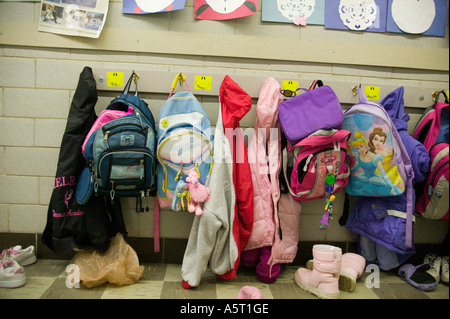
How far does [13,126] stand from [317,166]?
→ 1612mm

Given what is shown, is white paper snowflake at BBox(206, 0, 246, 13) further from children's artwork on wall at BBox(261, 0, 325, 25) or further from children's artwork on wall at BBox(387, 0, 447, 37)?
children's artwork on wall at BBox(387, 0, 447, 37)

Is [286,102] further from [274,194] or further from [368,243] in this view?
[368,243]

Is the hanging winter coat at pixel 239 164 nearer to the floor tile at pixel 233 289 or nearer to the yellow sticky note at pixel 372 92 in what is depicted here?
the floor tile at pixel 233 289

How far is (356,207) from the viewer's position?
6.22 feet

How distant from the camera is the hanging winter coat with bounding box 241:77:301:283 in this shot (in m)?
1.71

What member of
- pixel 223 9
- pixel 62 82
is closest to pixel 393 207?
pixel 223 9

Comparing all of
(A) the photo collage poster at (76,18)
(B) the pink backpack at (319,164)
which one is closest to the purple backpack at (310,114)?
(B) the pink backpack at (319,164)

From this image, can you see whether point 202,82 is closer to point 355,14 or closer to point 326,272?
point 355,14

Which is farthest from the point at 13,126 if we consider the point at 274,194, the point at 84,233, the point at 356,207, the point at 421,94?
the point at 421,94

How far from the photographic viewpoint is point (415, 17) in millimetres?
1869

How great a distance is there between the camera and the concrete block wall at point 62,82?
5.91 ft

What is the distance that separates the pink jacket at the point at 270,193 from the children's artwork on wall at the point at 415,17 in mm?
760
